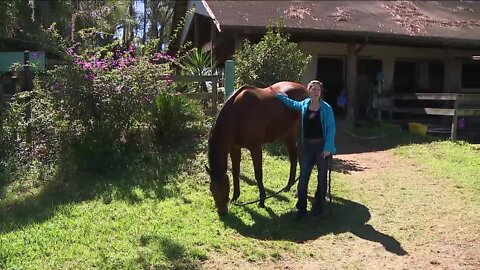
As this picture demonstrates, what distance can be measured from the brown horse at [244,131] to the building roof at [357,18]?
4992mm

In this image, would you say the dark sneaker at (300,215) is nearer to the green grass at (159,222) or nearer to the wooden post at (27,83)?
the green grass at (159,222)

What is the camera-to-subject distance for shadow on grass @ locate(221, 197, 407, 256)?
5.71 m

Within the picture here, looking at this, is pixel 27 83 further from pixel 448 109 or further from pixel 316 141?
pixel 448 109

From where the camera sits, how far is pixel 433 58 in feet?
52.3

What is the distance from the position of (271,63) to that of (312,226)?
181 inches

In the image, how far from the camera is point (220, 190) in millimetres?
6215

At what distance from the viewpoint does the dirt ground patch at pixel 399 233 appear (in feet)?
16.5

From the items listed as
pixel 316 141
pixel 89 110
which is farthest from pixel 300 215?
pixel 89 110

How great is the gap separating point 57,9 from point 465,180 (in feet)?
50.9

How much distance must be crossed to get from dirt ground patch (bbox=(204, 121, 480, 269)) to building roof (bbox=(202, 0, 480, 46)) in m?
5.05

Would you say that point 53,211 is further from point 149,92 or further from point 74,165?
point 149,92

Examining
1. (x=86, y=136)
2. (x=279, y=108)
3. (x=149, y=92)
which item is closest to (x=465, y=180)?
(x=279, y=108)

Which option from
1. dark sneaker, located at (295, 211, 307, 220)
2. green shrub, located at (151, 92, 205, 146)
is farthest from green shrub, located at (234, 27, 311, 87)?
dark sneaker, located at (295, 211, 307, 220)

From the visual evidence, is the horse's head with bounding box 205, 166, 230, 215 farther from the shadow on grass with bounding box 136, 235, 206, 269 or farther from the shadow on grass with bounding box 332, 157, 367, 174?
the shadow on grass with bounding box 332, 157, 367, 174
